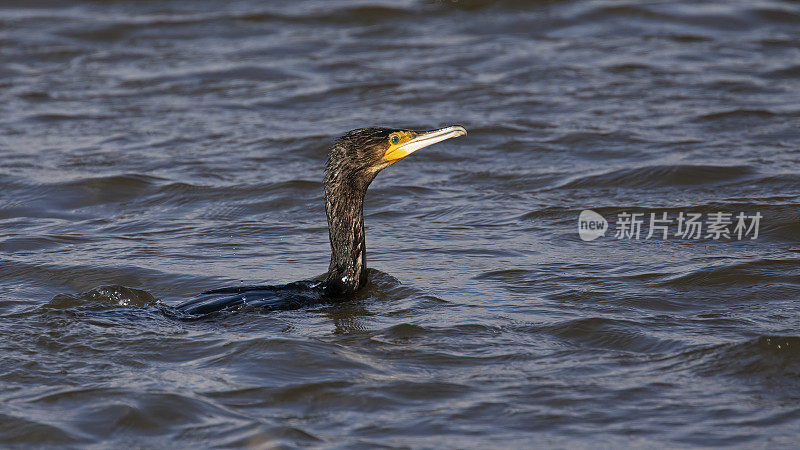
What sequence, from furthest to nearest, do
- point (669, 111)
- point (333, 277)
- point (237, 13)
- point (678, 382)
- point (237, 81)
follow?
point (237, 13)
point (237, 81)
point (669, 111)
point (333, 277)
point (678, 382)

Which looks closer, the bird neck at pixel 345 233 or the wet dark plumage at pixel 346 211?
the wet dark plumage at pixel 346 211

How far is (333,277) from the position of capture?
24.4ft

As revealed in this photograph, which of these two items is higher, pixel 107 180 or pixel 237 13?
pixel 237 13

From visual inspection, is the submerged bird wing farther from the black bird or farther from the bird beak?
the bird beak

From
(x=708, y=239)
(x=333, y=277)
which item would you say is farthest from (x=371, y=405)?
(x=708, y=239)

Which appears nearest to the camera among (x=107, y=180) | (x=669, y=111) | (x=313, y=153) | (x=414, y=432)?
(x=414, y=432)

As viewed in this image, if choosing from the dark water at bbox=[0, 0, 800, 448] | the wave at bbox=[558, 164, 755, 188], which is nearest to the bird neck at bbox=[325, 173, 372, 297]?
the dark water at bbox=[0, 0, 800, 448]

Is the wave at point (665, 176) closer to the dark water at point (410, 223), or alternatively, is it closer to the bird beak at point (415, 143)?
the dark water at point (410, 223)

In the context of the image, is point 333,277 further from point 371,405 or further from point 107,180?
point 107,180

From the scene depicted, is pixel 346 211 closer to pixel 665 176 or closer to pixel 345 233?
pixel 345 233

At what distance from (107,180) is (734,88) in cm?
735

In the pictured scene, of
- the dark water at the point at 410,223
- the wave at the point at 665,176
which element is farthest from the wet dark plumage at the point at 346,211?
the wave at the point at 665,176

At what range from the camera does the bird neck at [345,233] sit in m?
7.43

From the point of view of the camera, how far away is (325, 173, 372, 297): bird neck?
24.4ft
